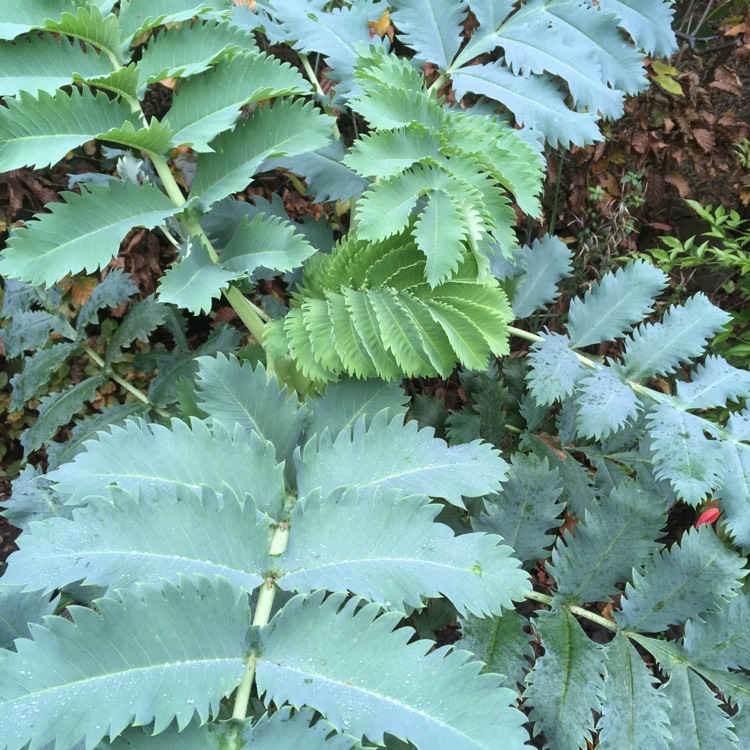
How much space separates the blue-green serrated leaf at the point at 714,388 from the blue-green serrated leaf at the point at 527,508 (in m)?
0.28

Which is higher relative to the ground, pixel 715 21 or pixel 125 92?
pixel 125 92

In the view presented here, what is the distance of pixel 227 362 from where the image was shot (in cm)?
93

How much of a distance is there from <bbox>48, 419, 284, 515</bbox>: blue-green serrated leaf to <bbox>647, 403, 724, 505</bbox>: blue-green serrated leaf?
59 centimetres

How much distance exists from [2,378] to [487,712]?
1937mm

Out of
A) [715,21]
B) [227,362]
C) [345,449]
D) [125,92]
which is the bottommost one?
[345,449]

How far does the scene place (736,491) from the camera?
3.18ft

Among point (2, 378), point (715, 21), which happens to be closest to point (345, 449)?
point (2, 378)

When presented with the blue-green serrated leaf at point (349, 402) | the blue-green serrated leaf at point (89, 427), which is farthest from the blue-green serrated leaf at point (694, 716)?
the blue-green serrated leaf at point (89, 427)

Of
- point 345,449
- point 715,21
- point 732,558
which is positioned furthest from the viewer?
point 715,21

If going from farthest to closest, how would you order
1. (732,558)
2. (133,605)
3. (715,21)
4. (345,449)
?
(715,21) < (732,558) < (345,449) < (133,605)

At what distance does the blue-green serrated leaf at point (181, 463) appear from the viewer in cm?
79

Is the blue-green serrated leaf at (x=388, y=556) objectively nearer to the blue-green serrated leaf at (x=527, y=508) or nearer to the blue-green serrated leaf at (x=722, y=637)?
the blue-green serrated leaf at (x=527, y=508)

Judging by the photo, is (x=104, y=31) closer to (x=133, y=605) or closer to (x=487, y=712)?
(x=133, y=605)

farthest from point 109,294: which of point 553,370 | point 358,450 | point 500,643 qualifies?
point 500,643
